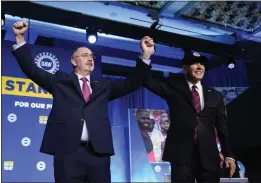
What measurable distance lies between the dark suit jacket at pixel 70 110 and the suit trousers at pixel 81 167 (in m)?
0.04

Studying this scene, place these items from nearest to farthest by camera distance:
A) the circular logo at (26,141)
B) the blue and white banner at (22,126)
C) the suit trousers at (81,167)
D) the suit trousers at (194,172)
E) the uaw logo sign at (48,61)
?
the suit trousers at (81,167) < the suit trousers at (194,172) < the blue and white banner at (22,126) < the circular logo at (26,141) < the uaw logo sign at (48,61)

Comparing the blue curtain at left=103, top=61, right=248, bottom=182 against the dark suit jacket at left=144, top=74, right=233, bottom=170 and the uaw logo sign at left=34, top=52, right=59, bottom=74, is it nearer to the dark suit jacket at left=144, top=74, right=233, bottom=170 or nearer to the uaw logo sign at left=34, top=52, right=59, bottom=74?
the uaw logo sign at left=34, top=52, right=59, bottom=74

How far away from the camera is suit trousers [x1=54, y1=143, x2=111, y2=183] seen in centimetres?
214

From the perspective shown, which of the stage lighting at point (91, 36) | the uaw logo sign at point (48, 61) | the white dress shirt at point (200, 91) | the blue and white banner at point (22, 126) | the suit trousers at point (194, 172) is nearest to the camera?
the suit trousers at point (194, 172)

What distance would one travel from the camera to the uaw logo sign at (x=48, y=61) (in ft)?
18.1

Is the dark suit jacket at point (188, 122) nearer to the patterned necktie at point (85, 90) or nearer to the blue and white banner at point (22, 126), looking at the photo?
the patterned necktie at point (85, 90)

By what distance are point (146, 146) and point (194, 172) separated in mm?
5177

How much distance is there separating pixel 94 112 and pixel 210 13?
4.54 m

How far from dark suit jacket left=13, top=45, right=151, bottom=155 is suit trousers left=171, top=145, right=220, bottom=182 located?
45 cm

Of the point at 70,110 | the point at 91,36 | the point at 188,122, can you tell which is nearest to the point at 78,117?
the point at 70,110

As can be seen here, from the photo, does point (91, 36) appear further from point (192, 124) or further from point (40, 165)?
point (192, 124)

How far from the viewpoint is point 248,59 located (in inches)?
304

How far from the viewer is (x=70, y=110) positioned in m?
2.31

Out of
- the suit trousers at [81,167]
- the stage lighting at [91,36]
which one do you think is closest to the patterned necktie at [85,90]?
the suit trousers at [81,167]
